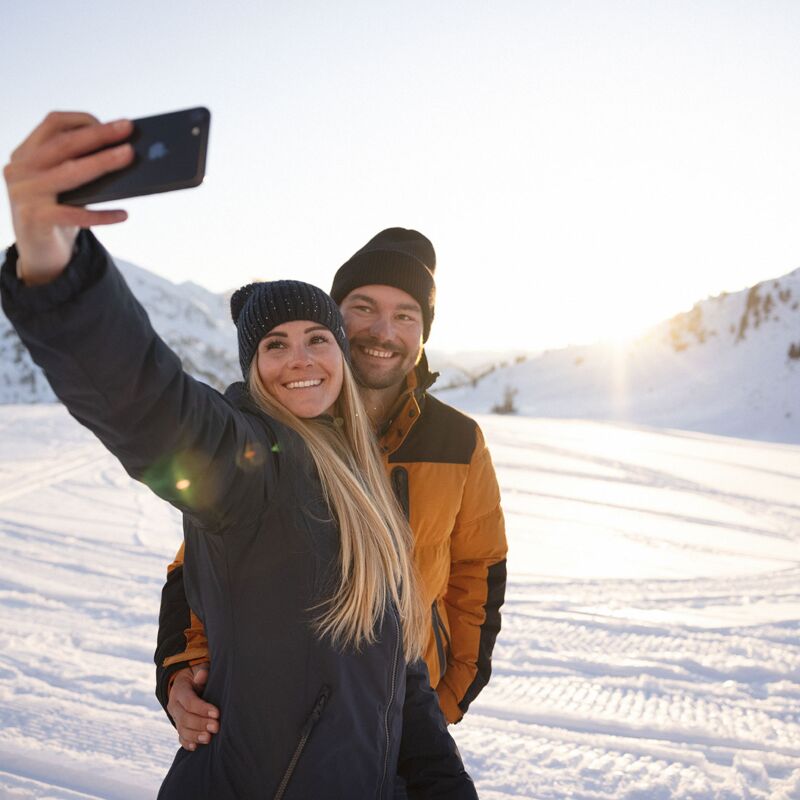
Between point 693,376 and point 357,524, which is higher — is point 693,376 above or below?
above

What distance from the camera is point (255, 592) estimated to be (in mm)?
1234

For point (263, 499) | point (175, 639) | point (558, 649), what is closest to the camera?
point (263, 499)

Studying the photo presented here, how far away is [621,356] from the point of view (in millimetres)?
23922

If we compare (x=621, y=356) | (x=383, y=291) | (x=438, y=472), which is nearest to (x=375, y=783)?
(x=438, y=472)

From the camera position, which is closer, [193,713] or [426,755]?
[193,713]

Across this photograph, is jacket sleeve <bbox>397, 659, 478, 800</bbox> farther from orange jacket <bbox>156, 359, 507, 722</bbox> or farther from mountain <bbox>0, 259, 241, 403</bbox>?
mountain <bbox>0, 259, 241, 403</bbox>

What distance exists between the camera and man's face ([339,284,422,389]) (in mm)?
2336

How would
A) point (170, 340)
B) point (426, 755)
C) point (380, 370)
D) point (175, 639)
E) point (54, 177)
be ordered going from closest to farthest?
1. point (54, 177)
2. point (426, 755)
3. point (175, 639)
4. point (380, 370)
5. point (170, 340)

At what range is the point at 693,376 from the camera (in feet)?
68.3

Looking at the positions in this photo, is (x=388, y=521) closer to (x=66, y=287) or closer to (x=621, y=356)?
(x=66, y=287)

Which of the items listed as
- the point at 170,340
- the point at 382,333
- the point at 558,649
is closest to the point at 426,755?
the point at 382,333

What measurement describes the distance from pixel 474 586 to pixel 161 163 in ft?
5.97

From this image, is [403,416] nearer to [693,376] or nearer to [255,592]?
[255,592]

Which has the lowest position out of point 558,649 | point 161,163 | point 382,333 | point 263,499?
point 558,649
